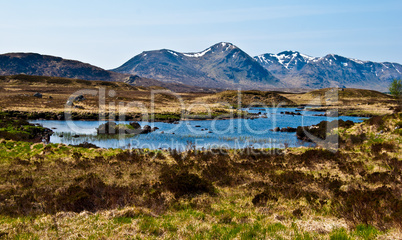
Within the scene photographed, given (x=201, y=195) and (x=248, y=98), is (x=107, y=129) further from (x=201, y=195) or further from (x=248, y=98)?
(x=248, y=98)

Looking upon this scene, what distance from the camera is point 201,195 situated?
47.8 feet

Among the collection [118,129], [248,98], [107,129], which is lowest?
[118,129]

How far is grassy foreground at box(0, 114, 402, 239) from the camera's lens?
9328mm

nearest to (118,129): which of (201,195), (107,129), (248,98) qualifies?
(107,129)

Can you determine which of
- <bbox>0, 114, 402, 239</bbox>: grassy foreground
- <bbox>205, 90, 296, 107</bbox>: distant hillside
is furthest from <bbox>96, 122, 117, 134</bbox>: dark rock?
<bbox>205, 90, 296, 107</bbox>: distant hillside

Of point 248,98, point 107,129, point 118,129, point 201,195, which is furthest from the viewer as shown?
point 248,98

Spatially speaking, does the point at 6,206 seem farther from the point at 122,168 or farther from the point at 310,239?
the point at 310,239

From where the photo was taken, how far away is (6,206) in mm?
11891

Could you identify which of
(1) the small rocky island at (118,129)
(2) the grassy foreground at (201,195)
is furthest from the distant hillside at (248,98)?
(2) the grassy foreground at (201,195)

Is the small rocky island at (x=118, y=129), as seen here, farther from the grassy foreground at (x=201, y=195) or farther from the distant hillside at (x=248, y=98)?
the distant hillside at (x=248, y=98)

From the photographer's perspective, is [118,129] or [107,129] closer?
[107,129]

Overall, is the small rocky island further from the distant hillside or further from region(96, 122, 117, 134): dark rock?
the distant hillside

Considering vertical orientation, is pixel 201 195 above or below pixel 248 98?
below

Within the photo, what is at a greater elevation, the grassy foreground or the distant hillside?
the distant hillside
